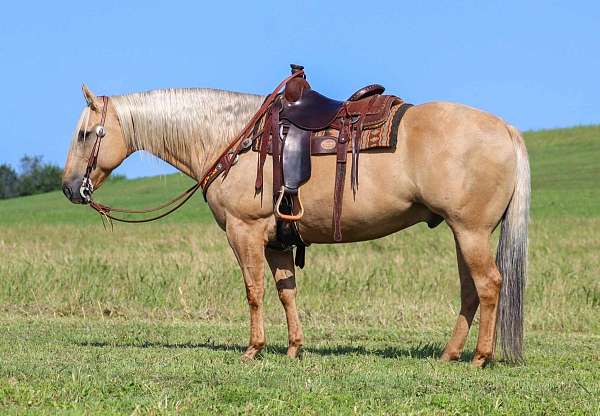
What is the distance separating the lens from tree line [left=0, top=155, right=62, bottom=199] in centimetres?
8725

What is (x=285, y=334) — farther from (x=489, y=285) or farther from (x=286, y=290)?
(x=489, y=285)

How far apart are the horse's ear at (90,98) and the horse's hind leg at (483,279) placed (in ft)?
11.6

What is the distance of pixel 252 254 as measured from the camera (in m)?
8.57

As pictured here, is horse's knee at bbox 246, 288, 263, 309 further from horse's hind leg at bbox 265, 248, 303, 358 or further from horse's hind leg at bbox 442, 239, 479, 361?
horse's hind leg at bbox 442, 239, 479, 361

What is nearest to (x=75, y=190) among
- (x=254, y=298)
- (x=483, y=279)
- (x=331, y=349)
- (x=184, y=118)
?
(x=184, y=118)

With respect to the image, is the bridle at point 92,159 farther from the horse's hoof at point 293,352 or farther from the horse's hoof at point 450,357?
the horse's hoof at point 450,357

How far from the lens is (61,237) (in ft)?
92.6

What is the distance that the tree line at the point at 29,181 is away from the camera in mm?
87250

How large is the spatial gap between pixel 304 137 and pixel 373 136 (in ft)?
2.00

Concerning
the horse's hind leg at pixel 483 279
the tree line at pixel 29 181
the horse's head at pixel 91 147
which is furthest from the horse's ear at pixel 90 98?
the tree line at pixel 29 181

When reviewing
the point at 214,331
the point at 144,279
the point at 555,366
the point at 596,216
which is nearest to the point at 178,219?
the point at 596,216

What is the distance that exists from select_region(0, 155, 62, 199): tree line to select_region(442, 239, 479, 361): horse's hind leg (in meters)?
81.3

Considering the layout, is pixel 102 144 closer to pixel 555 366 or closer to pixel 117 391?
pixel 117 391

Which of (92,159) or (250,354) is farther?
(92,159)
